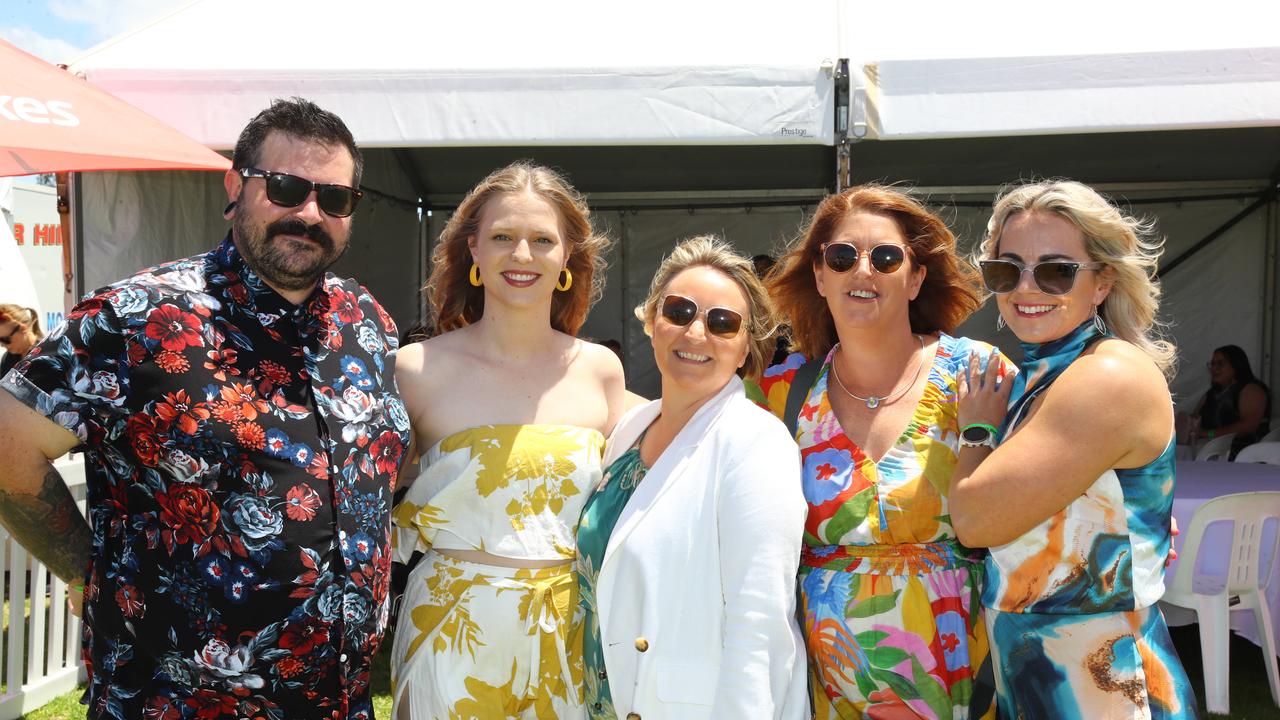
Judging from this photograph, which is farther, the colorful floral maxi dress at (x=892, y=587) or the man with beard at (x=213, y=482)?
the colorful floral maxi dress at (x=892, y=587)

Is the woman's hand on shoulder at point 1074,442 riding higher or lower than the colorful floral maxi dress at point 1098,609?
higher

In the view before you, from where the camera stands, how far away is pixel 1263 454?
20.9 ft

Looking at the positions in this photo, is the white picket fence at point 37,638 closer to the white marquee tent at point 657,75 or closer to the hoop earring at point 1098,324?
the white marquee tent at point 657,75

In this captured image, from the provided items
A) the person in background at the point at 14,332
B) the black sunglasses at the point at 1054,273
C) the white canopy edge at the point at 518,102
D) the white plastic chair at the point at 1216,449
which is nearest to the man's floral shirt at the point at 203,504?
the black sunglasses at the point at 1054,273

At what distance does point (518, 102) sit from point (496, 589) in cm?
317

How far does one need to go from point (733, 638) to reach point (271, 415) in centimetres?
105

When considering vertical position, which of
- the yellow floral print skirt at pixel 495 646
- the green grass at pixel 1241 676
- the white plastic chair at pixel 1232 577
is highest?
the yellow floral print skirt at pixel 495 646

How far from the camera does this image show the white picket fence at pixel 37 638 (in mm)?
4234

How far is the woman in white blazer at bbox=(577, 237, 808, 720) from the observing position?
1792 mm

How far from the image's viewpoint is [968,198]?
9.22 meters

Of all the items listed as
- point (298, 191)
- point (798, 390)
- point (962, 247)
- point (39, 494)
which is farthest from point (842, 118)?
point (962, 247)

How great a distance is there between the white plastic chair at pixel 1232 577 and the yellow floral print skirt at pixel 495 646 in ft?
11.4

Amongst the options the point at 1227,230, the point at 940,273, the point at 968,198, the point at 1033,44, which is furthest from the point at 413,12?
the point at 1227,230

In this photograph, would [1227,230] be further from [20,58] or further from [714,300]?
[20,58]
